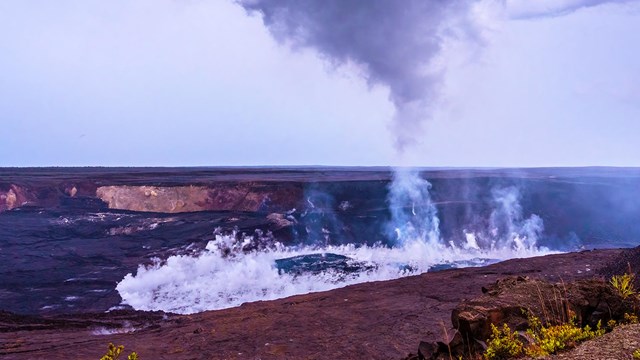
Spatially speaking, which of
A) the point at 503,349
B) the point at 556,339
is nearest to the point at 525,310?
the point at 556,339

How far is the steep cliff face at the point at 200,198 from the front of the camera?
1422 inches

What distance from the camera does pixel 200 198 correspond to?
37.3 meters

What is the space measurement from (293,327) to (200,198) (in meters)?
→ 28.2

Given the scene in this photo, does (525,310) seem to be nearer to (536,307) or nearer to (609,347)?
(536,307)

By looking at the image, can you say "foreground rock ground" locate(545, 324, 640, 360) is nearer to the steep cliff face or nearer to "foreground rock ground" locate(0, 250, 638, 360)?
"foreground rock ground" locate(0, 250, 638, 360)

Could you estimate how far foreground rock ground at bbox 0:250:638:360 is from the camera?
9.02m

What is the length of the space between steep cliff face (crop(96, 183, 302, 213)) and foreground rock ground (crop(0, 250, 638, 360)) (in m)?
21.8

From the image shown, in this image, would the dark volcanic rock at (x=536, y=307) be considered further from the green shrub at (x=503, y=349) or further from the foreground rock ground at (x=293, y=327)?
the foreground rock ground at (x=293, y=327)

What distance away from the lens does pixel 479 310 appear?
6.12m

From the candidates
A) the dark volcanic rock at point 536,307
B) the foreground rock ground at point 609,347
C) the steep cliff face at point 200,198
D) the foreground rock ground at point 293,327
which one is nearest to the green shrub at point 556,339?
the foreground rock ground at point 609,347

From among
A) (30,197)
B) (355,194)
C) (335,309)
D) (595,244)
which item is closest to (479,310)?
(335,309)

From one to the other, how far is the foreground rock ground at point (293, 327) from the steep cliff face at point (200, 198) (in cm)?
2177

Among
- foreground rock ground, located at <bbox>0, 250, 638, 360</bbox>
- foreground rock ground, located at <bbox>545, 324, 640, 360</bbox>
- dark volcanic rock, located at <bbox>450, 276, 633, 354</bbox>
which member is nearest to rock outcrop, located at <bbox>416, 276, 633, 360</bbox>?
dark volcanic rock, located at <bbox>450, 276, 633, 354</bbox>

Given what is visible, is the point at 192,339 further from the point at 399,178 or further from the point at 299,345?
the point at 399,178
